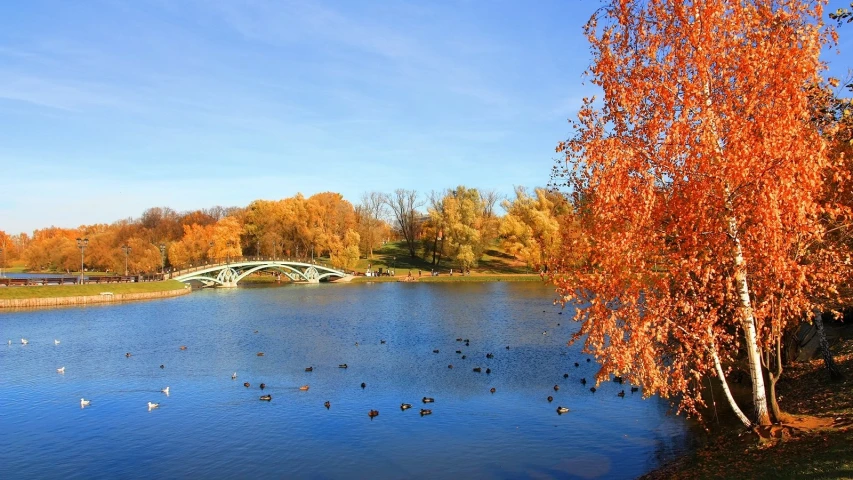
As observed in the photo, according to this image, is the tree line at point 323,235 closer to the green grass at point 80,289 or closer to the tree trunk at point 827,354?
the green grass at point 80,289

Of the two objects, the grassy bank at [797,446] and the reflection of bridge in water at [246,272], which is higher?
the reflection of bridge in water at [246,272]

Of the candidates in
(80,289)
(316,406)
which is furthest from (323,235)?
(316,406)

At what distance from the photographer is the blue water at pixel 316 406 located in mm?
17625

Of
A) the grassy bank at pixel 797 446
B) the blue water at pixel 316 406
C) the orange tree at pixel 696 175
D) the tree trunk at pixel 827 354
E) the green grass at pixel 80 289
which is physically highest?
the orange tree at pixel 696 175

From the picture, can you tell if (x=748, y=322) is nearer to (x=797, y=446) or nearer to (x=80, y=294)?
(x=797, y=446)

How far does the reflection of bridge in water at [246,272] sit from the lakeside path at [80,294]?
801 centimetres

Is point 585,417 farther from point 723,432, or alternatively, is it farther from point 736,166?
point 736,166

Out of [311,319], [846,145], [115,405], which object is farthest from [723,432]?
[311,319]

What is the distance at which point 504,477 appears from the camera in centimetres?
1634

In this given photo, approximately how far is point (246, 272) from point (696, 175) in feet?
280

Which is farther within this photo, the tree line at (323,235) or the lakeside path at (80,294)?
the tree line at (323,235)

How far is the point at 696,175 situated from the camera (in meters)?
12.0

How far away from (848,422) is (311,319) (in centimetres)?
4161

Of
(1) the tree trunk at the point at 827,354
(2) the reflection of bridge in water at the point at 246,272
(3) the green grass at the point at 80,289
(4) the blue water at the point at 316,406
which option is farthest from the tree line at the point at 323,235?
(1) the tree trunk at the point at 827,354
